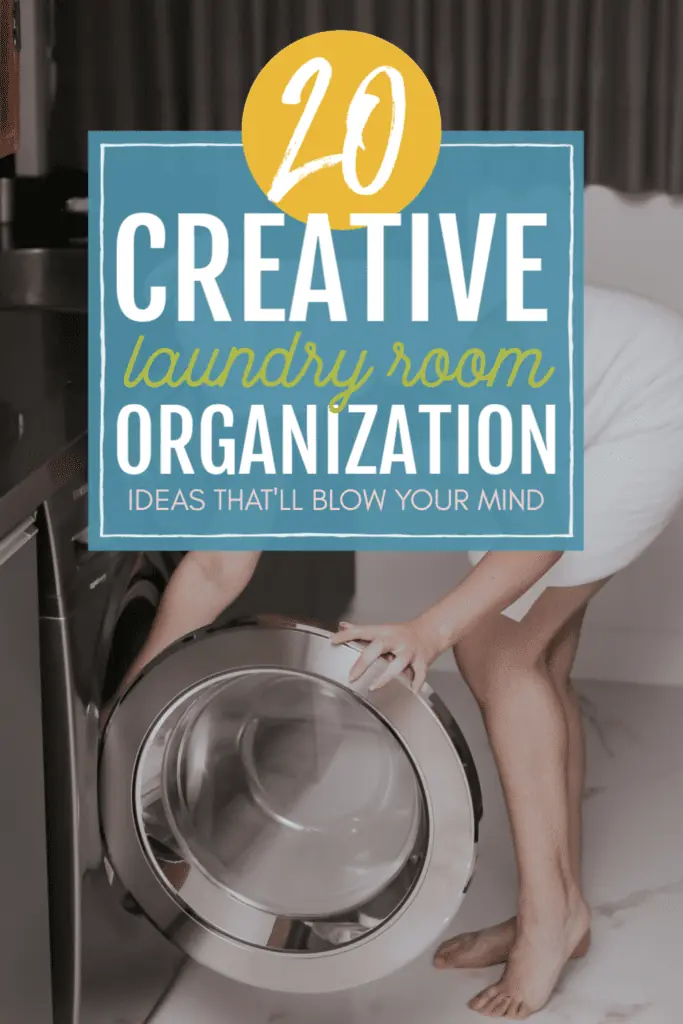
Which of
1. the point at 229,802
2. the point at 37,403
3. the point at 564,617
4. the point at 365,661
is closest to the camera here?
the point at 365,661

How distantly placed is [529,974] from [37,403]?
814 mm

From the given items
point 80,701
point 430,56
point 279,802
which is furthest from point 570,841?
point 430,56

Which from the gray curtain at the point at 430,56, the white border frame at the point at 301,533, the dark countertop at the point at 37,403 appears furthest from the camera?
the gray curtain at the point at 430,56

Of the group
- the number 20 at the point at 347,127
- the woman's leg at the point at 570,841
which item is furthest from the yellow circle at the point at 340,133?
the woman's leg at the point at 570,841

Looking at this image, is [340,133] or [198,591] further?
[198,591]

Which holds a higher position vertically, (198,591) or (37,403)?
(37,403)

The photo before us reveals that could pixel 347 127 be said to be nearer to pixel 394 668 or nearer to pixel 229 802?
pixel 394 668

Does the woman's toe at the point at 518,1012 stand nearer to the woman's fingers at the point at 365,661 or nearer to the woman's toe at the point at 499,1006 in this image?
the woman's toe at the point at 499,1006

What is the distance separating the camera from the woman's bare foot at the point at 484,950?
1.45m

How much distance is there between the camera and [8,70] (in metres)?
1.49

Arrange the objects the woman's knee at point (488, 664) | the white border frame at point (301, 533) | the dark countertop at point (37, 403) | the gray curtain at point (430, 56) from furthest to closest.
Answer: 1. the woman's knee at point (488, 664)
2. the gray curtain at point (430, 56)
3. the white border frame at point (301, 533)
4. the dark countertop at point (37, 403)

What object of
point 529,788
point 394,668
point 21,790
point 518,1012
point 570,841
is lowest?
point 518,1012

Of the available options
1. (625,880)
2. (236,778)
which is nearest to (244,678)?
(236,778)

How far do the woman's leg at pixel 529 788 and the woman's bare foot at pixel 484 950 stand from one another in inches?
2.2
